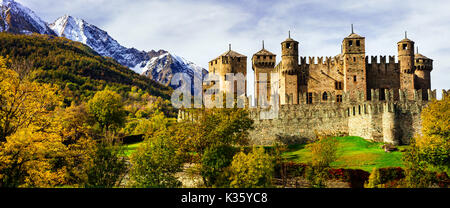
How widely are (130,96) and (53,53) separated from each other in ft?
126

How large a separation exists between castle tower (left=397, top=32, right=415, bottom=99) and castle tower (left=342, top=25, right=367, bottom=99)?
20.1 feet

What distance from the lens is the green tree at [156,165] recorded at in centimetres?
3164

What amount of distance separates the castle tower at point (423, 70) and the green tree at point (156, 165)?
45674 mm

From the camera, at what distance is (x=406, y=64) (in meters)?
61.4

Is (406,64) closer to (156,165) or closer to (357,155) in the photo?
(357,155)

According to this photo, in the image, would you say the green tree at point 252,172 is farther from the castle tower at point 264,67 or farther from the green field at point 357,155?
the castle tower at point 264,67

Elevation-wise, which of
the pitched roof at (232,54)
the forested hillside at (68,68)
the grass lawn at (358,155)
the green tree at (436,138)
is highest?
the forested hillside at (68,68)

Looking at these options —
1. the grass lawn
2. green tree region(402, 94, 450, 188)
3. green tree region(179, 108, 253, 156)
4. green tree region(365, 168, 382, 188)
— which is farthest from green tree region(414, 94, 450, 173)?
green tree region(179, 108, 253, 156)

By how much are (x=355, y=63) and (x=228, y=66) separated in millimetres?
20793

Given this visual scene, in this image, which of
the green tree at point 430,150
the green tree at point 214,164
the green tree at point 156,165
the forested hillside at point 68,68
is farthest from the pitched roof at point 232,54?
the forested hillside at point 68,68

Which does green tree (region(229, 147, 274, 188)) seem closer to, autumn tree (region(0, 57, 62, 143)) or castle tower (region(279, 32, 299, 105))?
autumn tree (region(0, 57, 62, 143))

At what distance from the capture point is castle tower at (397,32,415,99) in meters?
61.2

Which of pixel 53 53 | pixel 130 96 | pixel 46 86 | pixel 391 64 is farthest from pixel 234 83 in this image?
pixel 53 53
